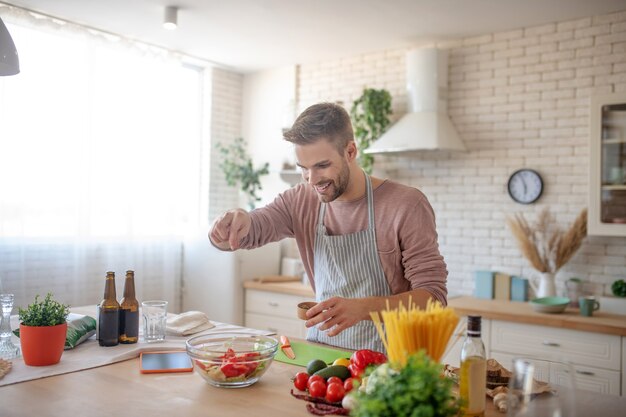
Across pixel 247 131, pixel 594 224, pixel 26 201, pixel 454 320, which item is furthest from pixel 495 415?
pixel 247 131

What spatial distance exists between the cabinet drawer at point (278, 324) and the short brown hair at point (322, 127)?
2632 mm

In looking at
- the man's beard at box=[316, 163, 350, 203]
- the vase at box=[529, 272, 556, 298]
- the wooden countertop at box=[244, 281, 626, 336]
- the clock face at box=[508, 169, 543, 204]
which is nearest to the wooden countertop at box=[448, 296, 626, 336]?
the wooden countertop at box=[244, 281, 626, 336]

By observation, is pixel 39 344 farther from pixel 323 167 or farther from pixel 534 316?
pixel 534 316

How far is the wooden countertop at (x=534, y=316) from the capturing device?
3459 millimetres

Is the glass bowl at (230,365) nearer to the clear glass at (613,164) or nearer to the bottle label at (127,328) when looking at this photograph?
the bottle label at (127,328)

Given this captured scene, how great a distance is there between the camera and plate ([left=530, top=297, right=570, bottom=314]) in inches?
146

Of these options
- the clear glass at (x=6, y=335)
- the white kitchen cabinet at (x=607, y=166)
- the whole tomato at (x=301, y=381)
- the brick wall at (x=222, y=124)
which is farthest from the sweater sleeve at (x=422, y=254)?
the brick wall at (x=222, y=124)

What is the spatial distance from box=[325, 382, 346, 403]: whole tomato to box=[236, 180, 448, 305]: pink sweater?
67 cm

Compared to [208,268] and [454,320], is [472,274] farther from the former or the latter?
[454,320]

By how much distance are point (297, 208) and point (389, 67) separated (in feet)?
9.28

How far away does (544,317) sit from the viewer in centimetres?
362

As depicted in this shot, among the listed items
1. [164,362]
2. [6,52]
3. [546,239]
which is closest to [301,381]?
[164,362]

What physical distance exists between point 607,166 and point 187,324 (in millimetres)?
2866

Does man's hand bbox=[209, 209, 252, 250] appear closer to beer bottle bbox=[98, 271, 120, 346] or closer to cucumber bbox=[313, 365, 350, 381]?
beer bottle bbox=[98, 271, 120, 346]
